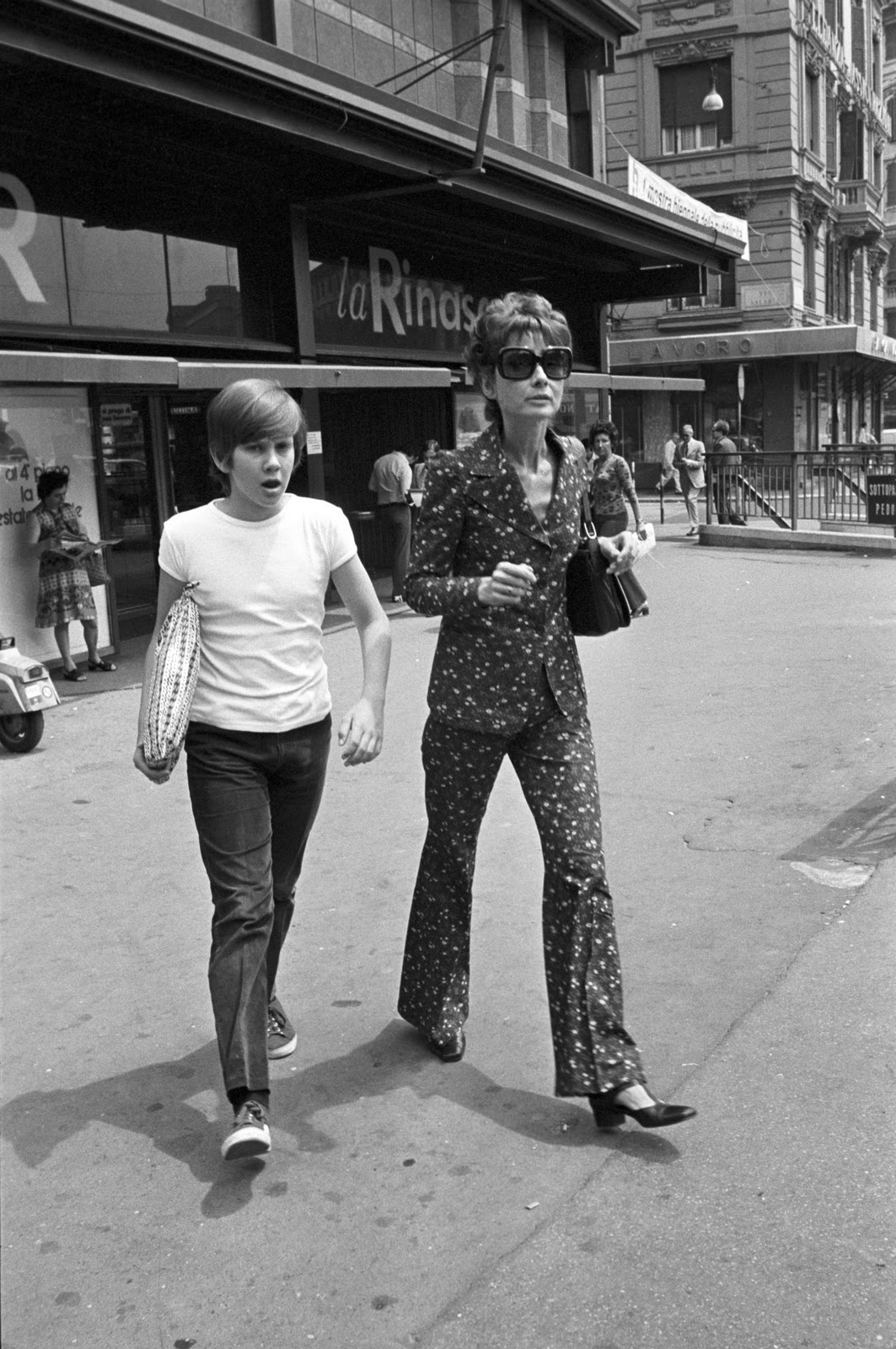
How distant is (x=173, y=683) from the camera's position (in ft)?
11.0

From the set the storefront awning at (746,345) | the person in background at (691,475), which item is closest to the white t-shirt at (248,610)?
the person in background at (691,475)

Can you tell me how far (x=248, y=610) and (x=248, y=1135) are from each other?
4.00 ft

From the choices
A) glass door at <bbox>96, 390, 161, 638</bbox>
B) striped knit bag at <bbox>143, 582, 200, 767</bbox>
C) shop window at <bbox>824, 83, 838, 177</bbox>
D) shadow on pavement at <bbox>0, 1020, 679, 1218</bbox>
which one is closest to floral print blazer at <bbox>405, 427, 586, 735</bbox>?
striped knit bag at <bbox>143, 582, 200, 767</bbox>

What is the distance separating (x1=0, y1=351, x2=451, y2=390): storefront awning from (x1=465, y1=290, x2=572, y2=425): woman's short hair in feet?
15.6

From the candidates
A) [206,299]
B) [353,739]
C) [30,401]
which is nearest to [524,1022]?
[353,739]

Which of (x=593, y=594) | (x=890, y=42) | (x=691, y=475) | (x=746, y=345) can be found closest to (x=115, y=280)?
(x=593, y=594)

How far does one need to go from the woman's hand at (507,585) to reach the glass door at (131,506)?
9278 millimetres

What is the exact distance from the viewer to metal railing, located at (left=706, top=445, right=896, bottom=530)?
65.1 feet

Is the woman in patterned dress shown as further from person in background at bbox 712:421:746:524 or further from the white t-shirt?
person in background at bbox 712:421:746:524

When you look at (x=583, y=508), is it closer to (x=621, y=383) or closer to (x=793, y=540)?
(x=621, y=383)

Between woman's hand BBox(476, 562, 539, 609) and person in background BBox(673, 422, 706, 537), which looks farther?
person in background BBox(673, 422, 706, 537)

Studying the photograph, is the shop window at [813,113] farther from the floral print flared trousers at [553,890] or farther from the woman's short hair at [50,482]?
the floral print flared trousers at [553,890]

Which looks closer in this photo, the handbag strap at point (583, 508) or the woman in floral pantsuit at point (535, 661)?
the woman in floral pantsuit at point (535, 661)

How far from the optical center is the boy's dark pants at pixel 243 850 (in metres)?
3.34
